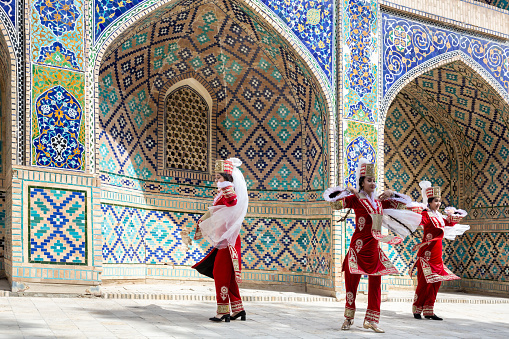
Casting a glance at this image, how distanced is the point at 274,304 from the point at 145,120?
323 cm

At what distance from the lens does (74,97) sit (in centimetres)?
648

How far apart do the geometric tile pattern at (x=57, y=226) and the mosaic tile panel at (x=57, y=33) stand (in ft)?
4.40

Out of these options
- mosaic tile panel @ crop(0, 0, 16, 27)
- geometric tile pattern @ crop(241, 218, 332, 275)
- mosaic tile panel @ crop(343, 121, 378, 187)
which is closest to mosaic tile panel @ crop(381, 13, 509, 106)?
mosaic tile panel @ crop(343, 121, 378, 187)

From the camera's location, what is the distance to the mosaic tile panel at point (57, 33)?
6.40 metres

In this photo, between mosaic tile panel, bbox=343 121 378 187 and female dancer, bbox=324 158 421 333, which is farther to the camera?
mosaic tile panel, bbox=343 121 378 187

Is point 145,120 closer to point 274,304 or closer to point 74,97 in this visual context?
point 74,97

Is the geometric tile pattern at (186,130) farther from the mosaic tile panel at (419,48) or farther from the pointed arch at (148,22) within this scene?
the mosaic tile panel at (419,48)

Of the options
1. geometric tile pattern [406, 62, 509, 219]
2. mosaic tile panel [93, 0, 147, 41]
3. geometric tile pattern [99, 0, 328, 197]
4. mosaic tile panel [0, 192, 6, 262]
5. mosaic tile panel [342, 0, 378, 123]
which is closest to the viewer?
mosaic tile panel [93, 0, 147, 41]

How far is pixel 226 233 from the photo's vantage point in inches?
201

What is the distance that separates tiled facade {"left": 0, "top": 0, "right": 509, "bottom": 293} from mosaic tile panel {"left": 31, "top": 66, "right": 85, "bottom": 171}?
1 cm

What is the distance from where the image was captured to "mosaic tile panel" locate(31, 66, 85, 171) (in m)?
6.25

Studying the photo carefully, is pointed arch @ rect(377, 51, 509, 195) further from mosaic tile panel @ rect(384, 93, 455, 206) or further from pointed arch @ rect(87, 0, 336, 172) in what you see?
mosaic tile panel @ rect(384, 93, 455, 206)

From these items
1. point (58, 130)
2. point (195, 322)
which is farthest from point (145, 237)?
point (195, 322)

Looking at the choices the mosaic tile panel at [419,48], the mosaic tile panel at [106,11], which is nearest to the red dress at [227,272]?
the mosaic tile panel at [106,11]
